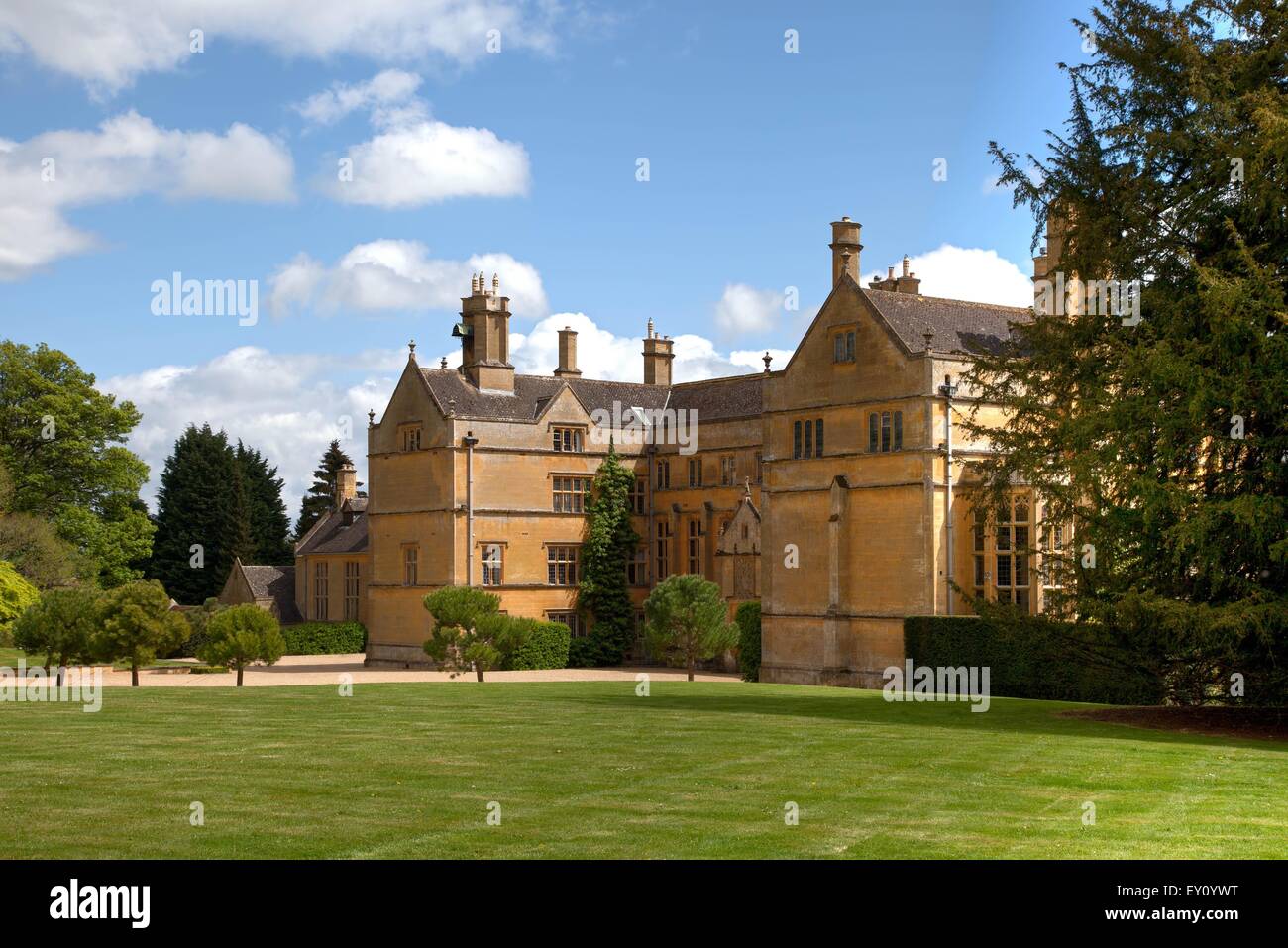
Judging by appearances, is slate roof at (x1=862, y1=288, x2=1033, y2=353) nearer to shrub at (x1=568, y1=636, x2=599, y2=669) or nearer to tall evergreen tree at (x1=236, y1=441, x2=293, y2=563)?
shrub at (x1=568, y1=636, x2=599, y2=669)

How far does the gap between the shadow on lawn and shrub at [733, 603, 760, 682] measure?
40.4 ft

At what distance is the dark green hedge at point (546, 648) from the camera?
169 ft

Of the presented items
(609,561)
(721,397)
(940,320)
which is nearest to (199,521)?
(609,561)

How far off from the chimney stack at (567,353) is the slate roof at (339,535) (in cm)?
1199

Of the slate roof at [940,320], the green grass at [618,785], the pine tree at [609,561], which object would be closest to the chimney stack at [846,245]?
the slate roof at [940,320]

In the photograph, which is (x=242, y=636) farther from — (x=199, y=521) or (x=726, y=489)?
(x=199, y=521)

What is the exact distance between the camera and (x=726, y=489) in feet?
178

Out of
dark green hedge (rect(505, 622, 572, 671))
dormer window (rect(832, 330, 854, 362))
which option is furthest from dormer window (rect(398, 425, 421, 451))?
dormer window (rect(832, 330, 854, 362))

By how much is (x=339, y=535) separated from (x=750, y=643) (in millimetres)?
29231

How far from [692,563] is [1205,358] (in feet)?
116

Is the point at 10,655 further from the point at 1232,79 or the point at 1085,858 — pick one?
the point at 1085,858

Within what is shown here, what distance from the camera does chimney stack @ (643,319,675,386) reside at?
201 ft

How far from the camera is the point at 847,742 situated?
61.1ft
